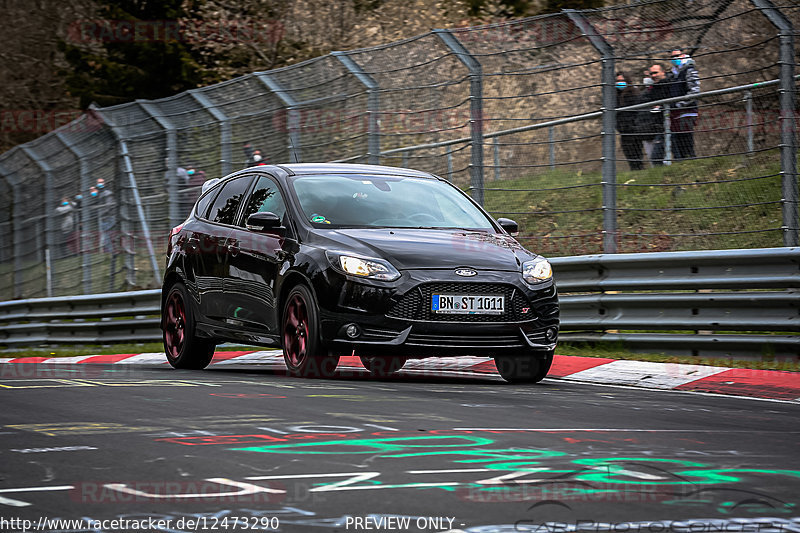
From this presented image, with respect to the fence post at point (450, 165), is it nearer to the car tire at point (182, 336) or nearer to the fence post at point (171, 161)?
the car tire at point (182, 336)

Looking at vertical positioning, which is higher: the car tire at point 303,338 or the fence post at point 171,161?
the fence post at point 171,161

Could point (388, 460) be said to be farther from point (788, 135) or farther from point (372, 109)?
point (372, 109)

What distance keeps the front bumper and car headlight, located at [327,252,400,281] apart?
0.06 meters

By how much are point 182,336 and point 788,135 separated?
5.42 meters

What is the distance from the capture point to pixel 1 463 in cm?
562

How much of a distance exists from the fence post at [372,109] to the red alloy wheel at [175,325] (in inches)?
153

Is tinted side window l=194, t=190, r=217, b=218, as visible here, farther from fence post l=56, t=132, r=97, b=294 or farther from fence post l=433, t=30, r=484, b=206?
fence post l=56, t=132, r=97, b=294

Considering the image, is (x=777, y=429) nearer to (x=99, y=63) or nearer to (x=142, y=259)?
(x=142, y=259)

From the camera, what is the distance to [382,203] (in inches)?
425

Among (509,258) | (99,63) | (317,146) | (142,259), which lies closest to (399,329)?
(509,258)

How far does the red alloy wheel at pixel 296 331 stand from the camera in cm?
987

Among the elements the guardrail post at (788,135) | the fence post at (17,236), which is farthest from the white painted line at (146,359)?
the fence post at (17,236)

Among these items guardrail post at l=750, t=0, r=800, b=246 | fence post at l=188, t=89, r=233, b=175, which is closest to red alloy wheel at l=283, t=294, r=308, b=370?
guardrail post at l=750, t=0, r=800, b=246

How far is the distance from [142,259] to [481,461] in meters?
15.3
